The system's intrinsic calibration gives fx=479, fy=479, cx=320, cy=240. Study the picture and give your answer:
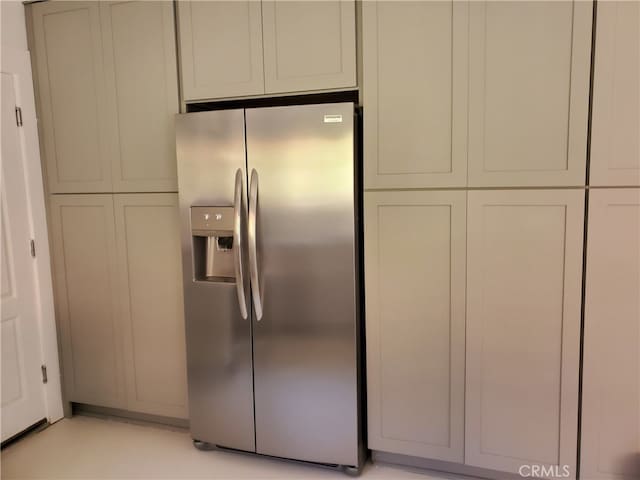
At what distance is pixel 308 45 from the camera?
2.06 m

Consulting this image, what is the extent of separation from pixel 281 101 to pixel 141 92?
707mm

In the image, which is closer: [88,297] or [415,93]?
[415,93]

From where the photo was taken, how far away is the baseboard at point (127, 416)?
8.55ft

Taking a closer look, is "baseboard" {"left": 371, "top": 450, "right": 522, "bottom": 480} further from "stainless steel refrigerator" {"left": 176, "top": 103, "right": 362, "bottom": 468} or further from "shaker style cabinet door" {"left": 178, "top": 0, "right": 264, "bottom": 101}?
"shaker style cabinet door" {"left": 178, "top": 0, "right": 264, "bottom": 101}

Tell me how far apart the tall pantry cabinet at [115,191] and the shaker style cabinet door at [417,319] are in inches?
40.6

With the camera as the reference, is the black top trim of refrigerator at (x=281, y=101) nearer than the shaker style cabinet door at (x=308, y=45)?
No

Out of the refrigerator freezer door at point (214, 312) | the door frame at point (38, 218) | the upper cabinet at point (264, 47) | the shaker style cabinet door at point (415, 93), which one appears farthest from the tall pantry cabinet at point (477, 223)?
the door frame at point (38, 218)

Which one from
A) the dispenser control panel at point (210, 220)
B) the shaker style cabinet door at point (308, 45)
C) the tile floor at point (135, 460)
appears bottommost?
the tile floor at point (135, 460)

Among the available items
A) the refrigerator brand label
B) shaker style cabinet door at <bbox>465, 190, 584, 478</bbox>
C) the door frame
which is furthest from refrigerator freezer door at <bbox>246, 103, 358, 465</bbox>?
the door frame

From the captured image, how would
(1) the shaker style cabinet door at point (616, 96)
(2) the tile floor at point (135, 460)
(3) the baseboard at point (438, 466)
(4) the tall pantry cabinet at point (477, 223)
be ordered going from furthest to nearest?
(2) the tile floor at point (135, 460)
(3) the baseboard at point (438, 466)
(4) the tall pantry cabinet at point (477, 223)
(1) the shaker style cabinet door at point (616, 96)

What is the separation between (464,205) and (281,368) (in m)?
1.06

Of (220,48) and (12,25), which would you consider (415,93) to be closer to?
(220,48)

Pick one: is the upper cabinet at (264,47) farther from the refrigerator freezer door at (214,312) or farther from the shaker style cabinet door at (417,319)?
the shaker style cabinet door at (417,319)

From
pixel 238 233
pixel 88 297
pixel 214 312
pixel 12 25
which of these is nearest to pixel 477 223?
pixel 238 233
